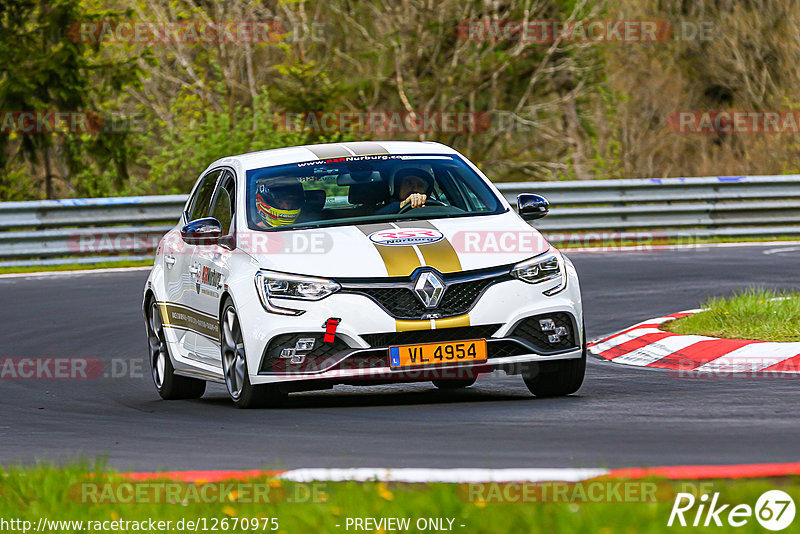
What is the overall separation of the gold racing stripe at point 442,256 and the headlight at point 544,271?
361mm

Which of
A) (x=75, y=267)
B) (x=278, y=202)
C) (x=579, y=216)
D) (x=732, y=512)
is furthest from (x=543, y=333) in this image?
(x=579, y=216)

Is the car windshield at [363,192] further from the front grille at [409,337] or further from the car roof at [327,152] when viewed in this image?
the front grille at [409,337]

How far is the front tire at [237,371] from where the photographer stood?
8.96m

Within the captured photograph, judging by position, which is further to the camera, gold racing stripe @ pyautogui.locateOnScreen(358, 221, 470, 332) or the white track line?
gold racing stripe @ pyautogui.locateOnScreen(358, 221, 470, 332)

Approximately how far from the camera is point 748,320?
1134 centimetres

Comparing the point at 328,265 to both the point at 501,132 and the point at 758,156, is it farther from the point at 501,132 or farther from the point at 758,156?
the point at 758,156

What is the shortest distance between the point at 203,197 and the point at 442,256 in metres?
2.98

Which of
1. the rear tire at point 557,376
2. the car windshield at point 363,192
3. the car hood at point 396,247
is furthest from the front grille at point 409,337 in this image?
the car windshield at point 363,192

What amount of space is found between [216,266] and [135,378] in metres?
2.54

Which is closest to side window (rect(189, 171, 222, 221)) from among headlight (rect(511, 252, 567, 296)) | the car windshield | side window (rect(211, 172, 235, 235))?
side window (rect(211, 172, 235, 235))

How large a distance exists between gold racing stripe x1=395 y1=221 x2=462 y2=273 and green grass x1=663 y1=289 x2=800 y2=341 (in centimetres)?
306

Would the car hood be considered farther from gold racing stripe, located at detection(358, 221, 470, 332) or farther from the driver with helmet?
the driver with helmet

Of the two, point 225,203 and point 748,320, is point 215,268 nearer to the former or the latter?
point 225,203

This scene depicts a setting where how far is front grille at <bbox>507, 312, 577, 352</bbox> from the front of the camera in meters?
8.80
